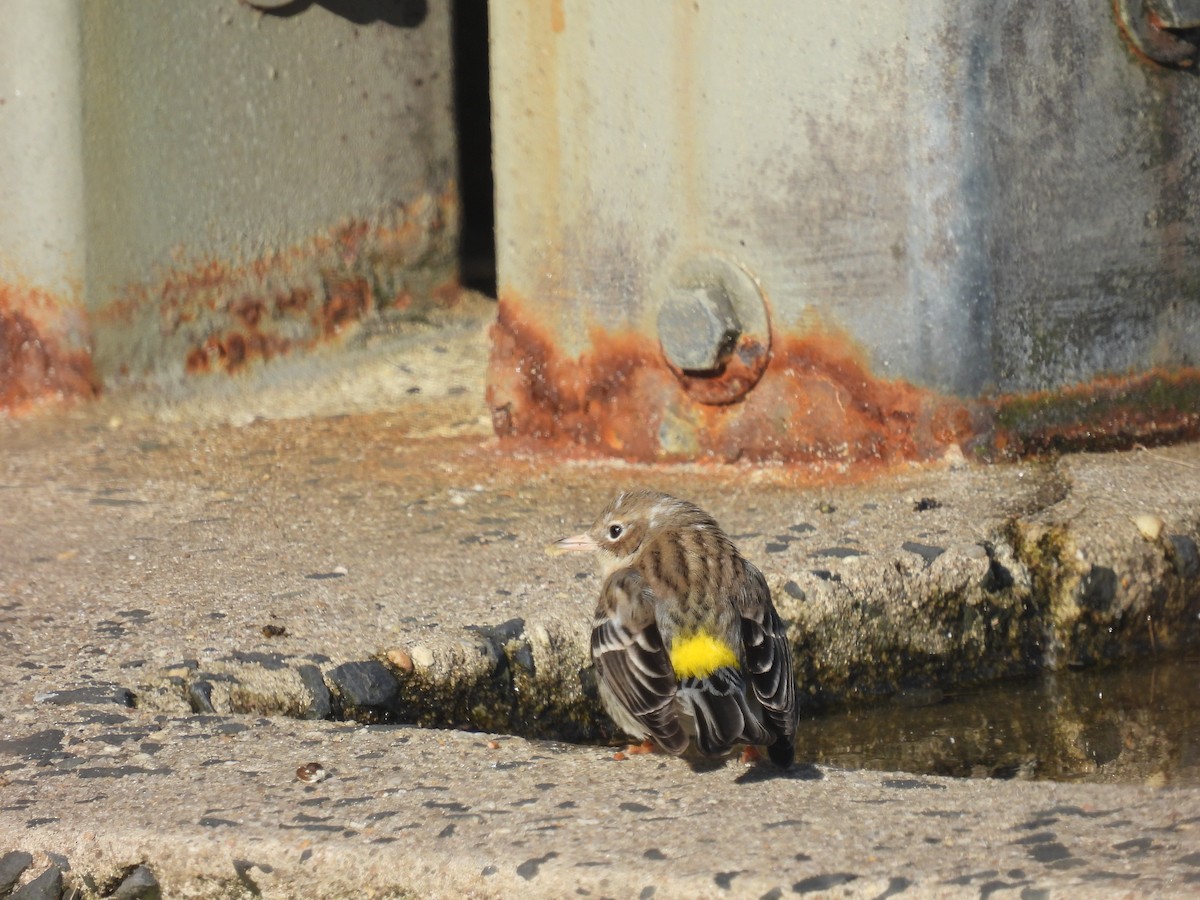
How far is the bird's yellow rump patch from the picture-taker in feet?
10.7

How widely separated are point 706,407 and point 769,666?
1894 millimetres

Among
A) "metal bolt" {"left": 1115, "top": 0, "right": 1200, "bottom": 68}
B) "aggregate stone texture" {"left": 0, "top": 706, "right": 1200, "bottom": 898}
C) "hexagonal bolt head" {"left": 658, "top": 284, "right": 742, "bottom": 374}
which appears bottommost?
"aggregate stone texture" {"left": 0, "top": 706, "right": 1200, "bottom": 898}

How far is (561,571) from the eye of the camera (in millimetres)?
4211

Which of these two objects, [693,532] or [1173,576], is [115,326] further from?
[1173,576]

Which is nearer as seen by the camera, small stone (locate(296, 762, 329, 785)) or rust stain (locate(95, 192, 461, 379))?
small stone (locate(296, 762, 329, 785))

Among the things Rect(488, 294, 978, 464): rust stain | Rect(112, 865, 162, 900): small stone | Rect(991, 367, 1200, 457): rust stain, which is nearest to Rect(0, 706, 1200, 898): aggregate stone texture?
Rect(112, 865, 162, 900): small stone

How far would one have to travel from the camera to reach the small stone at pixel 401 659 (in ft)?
11.9

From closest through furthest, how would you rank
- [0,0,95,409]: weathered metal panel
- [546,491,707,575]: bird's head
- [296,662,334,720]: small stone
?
[296,662,334,720]: small stone
[546,491,707,575]: bird's head
[0,0,95,409]: weathered metal panel

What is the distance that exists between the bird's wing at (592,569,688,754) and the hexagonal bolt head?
56.4 inches

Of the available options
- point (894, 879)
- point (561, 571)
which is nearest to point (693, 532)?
point (561, 571)

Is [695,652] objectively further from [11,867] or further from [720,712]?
[11,867]

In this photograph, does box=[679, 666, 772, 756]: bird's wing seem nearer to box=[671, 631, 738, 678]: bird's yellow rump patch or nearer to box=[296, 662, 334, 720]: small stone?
box=[671, 631, 738, 678]: bird's yellow rump patch

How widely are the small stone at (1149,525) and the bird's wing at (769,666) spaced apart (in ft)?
4.09

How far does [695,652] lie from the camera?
3301mm
